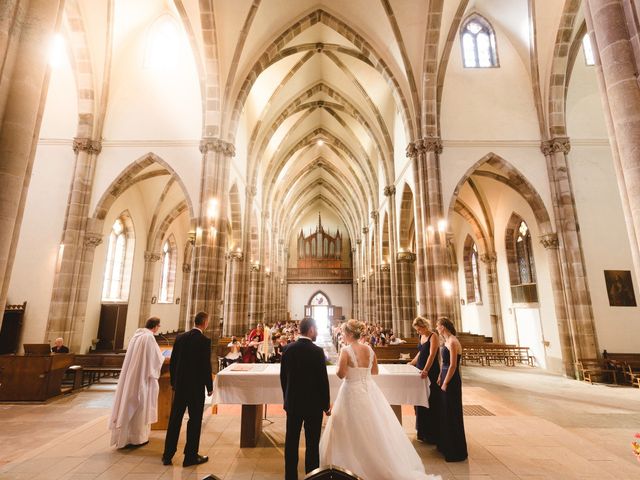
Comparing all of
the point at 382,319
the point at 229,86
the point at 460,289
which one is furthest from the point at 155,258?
the point at 460,289

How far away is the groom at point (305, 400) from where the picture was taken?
11.6ft

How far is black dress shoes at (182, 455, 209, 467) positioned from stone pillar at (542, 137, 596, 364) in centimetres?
1162

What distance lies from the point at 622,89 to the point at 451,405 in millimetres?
4335

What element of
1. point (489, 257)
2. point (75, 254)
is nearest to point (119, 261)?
point (75, 254)

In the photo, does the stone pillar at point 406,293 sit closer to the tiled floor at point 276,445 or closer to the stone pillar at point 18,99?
the tiled floor at point 276,445

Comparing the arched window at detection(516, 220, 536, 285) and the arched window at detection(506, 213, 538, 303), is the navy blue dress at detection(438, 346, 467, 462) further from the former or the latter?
the arched window at detection(516, 220, 536, 285)

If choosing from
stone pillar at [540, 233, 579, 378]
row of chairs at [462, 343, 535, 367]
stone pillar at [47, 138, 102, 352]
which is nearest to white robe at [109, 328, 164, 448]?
stone pillar at [47, 138, 102, 352]

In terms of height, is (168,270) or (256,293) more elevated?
(168,270)

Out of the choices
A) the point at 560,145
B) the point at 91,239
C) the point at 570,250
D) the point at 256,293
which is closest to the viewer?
the point at 570,250

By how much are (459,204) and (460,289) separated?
20.0 feet

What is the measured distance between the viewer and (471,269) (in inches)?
802

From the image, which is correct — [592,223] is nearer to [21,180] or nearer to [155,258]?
[21,180]

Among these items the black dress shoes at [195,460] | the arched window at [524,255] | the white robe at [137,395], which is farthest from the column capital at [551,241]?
the white robe at [137,395]

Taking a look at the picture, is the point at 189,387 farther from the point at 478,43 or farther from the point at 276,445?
the point at 478,43
